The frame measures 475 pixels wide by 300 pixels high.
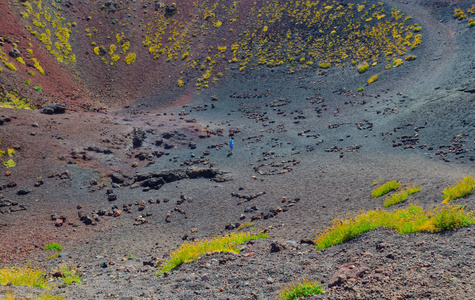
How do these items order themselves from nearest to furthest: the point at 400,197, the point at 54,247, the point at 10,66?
the point at 400,197 → the point at 54,247 → the point at 10,66

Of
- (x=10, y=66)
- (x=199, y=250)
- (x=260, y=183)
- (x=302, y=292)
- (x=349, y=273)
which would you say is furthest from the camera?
(x=10, y=66)

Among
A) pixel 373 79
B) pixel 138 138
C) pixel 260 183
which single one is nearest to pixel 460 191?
pixel 260 183

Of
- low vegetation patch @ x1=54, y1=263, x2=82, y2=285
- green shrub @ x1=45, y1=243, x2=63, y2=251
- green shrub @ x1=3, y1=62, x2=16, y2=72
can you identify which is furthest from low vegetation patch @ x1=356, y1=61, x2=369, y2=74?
green shrub @ x1=3, y1=62, x2=16, y2=72

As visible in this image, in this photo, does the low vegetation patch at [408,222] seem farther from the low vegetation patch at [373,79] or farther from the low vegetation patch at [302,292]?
the low vegetation patch at [373,79]

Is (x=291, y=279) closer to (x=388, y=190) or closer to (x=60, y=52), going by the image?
(x=388, y=190)

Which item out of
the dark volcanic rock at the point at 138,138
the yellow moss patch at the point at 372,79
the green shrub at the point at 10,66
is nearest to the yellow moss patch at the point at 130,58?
the green shrub at the point at 10,66

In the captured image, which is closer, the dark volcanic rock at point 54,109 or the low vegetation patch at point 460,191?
the low vegetation patch at point 460,191

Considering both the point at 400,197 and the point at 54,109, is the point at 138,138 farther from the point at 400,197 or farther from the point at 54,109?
the point at 400,197

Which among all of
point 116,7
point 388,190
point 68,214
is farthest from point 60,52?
point 388,190
